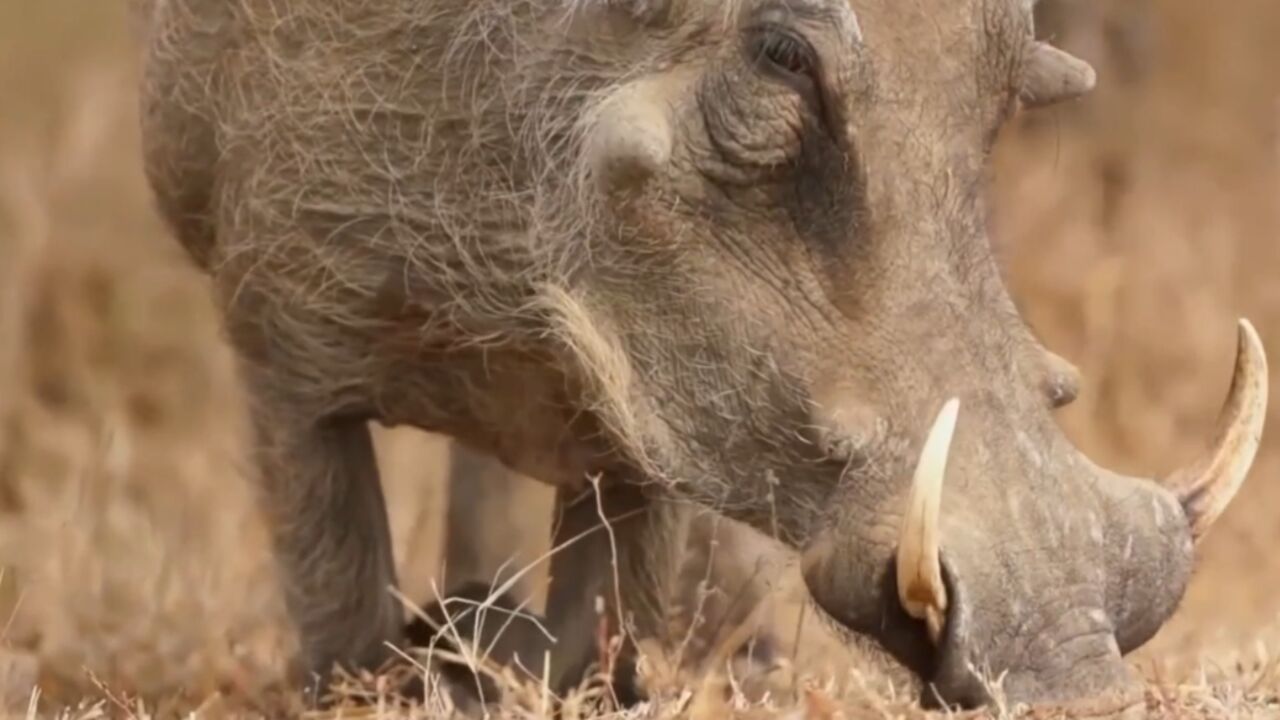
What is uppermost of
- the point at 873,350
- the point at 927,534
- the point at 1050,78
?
the point at 1050,78

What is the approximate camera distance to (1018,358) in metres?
2.97

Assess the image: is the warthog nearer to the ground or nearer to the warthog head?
the warthog head

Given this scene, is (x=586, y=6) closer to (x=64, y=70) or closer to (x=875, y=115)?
(x=875, y=115)

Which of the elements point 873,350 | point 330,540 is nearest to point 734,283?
point 873,350

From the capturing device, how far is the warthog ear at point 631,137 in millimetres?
2973

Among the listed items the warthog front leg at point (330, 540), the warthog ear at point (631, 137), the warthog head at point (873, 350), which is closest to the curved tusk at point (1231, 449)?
the warthog head at point (873, 350)

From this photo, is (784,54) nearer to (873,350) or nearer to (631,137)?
(631,137)

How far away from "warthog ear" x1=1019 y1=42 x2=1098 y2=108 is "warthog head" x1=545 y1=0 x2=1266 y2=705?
3.8 inches

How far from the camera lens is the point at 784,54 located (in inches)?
116

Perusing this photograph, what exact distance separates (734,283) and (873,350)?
0.18m

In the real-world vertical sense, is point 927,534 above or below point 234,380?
above

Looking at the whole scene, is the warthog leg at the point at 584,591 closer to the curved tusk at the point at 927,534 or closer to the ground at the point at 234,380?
the ground at the point at 234,380

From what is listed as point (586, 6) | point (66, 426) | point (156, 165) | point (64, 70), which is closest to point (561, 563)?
point (156, 165)

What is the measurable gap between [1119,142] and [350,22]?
19.4 ft
